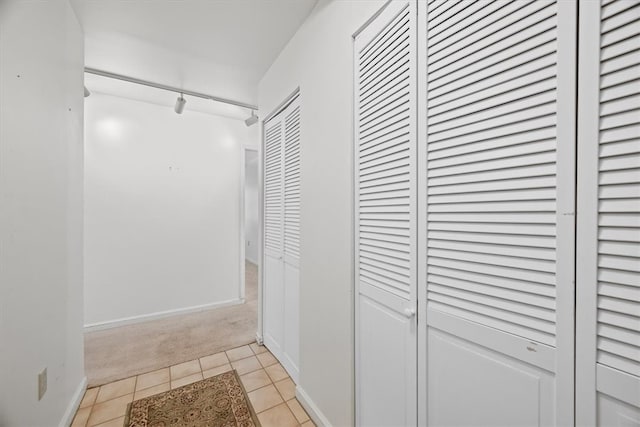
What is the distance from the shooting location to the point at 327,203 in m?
1.50

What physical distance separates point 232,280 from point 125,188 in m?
1.73

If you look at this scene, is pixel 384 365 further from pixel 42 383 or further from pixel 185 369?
pixel 185 369

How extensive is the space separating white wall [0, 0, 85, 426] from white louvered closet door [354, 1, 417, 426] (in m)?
1.46

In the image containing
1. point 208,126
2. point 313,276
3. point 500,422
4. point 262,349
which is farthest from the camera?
point 208,126

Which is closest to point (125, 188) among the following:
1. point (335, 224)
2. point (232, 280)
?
point (232, 280)

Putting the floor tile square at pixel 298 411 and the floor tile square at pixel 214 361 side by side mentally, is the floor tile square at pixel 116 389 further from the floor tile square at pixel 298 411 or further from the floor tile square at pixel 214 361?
the floor tile square at pixel 298 411

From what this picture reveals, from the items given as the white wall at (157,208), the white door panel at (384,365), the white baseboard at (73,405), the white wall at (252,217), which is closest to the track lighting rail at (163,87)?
the white wall at (157,208)

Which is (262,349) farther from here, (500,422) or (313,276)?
(500,422)

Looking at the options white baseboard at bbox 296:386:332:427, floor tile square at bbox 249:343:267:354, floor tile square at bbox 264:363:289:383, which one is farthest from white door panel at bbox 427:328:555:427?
floor tile square at bbox 249:343:267:354

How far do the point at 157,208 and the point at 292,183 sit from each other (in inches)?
83.9

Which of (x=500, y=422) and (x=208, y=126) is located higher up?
(x=208, y=126)

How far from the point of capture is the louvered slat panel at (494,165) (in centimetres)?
63

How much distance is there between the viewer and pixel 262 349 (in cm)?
247

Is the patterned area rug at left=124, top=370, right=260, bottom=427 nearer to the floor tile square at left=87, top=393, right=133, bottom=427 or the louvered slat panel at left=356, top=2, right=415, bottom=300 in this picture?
the floor tile square at left=87, top=393, right=133, bottom=427
